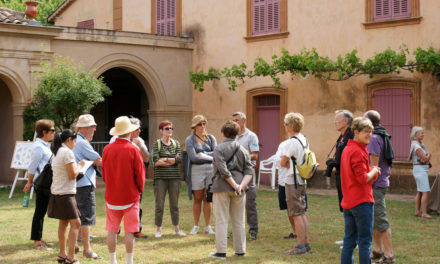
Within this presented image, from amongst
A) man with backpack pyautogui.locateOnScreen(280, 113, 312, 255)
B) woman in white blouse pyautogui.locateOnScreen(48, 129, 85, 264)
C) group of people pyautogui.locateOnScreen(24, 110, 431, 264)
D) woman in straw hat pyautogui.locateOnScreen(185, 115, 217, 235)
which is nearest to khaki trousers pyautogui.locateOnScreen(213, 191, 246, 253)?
group of people pyautogui.locateOnScreen(24, 110, 431, 264)

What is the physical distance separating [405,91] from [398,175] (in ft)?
6.52

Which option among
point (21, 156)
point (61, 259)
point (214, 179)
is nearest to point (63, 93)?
point (21, 156)

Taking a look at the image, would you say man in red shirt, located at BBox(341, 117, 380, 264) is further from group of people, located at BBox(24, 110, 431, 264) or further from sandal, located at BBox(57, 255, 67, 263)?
sandal, located at BBox(57, 255, 67, 263)

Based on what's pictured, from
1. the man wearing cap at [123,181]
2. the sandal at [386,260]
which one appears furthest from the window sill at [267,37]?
the man wearing cap at [123,181]

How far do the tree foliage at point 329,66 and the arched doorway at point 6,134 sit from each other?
5.23 meters

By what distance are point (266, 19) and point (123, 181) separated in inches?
460


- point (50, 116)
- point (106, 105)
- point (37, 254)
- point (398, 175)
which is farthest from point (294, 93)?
point (37, 254)

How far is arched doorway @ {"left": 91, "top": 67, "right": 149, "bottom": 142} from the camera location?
2181cm

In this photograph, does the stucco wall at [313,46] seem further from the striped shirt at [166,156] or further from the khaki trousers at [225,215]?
the khaki trousers at [225,215]

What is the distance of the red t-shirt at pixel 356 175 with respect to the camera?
19.6 ft

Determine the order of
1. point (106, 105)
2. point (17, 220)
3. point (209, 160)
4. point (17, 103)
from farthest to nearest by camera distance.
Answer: point (106, 105), point (17, 103), point (17, 220), point (209, 160)

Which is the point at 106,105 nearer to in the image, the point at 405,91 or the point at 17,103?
the point at 17,103

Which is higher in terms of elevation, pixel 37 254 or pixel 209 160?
pixel 209 160

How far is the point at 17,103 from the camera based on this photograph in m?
15.7
